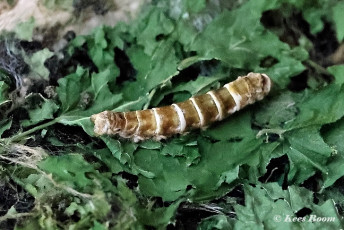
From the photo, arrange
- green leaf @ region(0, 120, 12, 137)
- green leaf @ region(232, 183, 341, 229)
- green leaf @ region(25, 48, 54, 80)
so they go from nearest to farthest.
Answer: green leaf @ region(232, 183, 341, 229) < green leaf @ region(0, 120, 12, 137) < green leaf @ region(25, 48, 54, 80)

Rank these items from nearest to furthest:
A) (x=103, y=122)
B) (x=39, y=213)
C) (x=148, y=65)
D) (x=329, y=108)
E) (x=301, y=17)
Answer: (x=39, y=213)
(x=103, y=122)
(x=329, y=108)
(x=148, y=65)
(x=301, y=17)

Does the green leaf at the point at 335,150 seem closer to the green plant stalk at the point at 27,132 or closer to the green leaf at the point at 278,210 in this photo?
the green leaf at the point at 278,210

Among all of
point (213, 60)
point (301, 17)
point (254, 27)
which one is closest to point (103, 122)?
point (213, 60)

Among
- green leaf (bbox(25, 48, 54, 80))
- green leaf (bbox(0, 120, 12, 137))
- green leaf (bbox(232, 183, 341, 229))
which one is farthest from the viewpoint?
green leaf (bbox(25, 48, 54, 80))

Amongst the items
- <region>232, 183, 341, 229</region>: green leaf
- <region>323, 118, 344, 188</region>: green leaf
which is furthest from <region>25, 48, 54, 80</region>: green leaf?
<region>323, 118, 344, 188</region>: green leaf

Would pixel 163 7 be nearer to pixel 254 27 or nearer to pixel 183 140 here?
pixel 254 27

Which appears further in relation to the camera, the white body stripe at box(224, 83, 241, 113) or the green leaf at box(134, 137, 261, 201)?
the white body stripe at box(224, 83, 241, 113)

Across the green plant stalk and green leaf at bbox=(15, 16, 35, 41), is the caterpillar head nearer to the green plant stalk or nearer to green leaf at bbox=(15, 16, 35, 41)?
the green plant stalk

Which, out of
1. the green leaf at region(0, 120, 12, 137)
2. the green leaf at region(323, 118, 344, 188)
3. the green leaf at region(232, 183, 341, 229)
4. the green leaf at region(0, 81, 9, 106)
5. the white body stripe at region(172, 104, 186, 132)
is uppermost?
the green leaf at region(0, 81, 9, 106)

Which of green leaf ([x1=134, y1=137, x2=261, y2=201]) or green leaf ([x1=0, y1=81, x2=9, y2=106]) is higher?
green leaf ([x1=0, y1=81, x2=9, y2=106])
